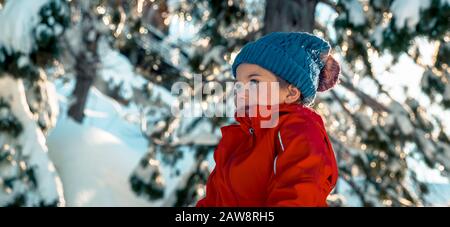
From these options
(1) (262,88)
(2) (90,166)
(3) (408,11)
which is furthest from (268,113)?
(2) (90,166)

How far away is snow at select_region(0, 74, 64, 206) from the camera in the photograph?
529cm

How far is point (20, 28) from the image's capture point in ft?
16.4

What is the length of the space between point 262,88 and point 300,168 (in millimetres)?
442

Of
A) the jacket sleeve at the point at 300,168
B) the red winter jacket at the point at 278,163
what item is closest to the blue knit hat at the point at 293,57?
the red winter jacket at the point at 278,163

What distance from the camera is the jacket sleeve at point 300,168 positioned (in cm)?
198

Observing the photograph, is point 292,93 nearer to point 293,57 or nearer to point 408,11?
point 293,57

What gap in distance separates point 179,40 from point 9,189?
3605 millimetres

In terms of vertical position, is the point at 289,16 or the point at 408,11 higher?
the point at 408,11

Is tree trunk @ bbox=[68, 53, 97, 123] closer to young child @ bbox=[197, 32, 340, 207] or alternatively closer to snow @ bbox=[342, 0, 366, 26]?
snow @ bbox=[342, 0, 366, 26]

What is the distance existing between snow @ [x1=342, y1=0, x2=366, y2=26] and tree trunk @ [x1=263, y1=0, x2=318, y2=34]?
568 millimetres

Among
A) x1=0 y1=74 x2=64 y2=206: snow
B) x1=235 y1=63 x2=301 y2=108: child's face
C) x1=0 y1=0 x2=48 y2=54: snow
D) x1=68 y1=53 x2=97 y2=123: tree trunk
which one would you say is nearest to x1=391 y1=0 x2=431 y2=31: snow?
x1=0 y1=0 x2=48 y2=54: snow

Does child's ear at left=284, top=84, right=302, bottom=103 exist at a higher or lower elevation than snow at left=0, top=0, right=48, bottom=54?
higher

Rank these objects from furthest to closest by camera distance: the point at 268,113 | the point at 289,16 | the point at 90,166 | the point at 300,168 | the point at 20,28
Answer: the point at 90,166 → the point at 289,16 → the point at 20,28 → the point at 268,113 → the point at 300,168

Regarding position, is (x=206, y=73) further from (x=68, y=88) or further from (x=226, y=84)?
(x=68, y=88)
